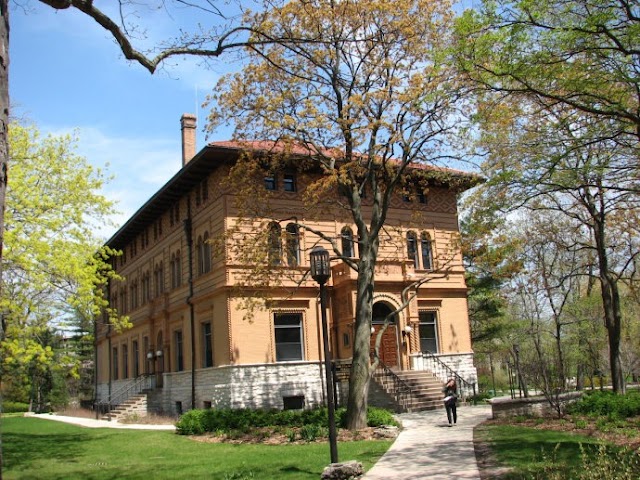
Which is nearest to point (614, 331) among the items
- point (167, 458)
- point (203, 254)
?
point (167, 458)

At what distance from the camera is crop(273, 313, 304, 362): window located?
25.9m

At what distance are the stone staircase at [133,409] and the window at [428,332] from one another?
13.9 metres

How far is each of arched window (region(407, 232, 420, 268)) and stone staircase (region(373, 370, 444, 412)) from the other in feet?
18.1

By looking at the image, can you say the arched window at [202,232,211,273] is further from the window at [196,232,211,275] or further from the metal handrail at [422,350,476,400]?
the metal handrail at [422,350,476,400]

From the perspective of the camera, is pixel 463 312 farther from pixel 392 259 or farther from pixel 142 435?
pixel 142 435

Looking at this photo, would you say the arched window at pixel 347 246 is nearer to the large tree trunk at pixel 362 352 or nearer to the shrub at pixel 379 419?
the large tree trunk at pixel 362 352

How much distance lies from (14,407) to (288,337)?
35463 millimetres

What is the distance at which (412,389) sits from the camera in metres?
24.8

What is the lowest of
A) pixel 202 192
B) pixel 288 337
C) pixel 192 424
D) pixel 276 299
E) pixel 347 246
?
pixel 192 424

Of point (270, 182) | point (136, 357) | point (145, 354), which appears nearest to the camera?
point (270, 182)

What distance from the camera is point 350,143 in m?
19.7

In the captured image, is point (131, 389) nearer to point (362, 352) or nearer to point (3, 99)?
point (362, 352)

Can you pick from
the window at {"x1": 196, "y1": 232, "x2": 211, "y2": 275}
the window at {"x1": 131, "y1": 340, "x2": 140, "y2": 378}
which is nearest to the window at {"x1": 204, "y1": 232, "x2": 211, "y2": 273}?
the window at {"x1": 196, "y1": 232, "x2": 211, "y2": 275}

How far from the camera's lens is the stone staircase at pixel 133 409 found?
30953 mm
